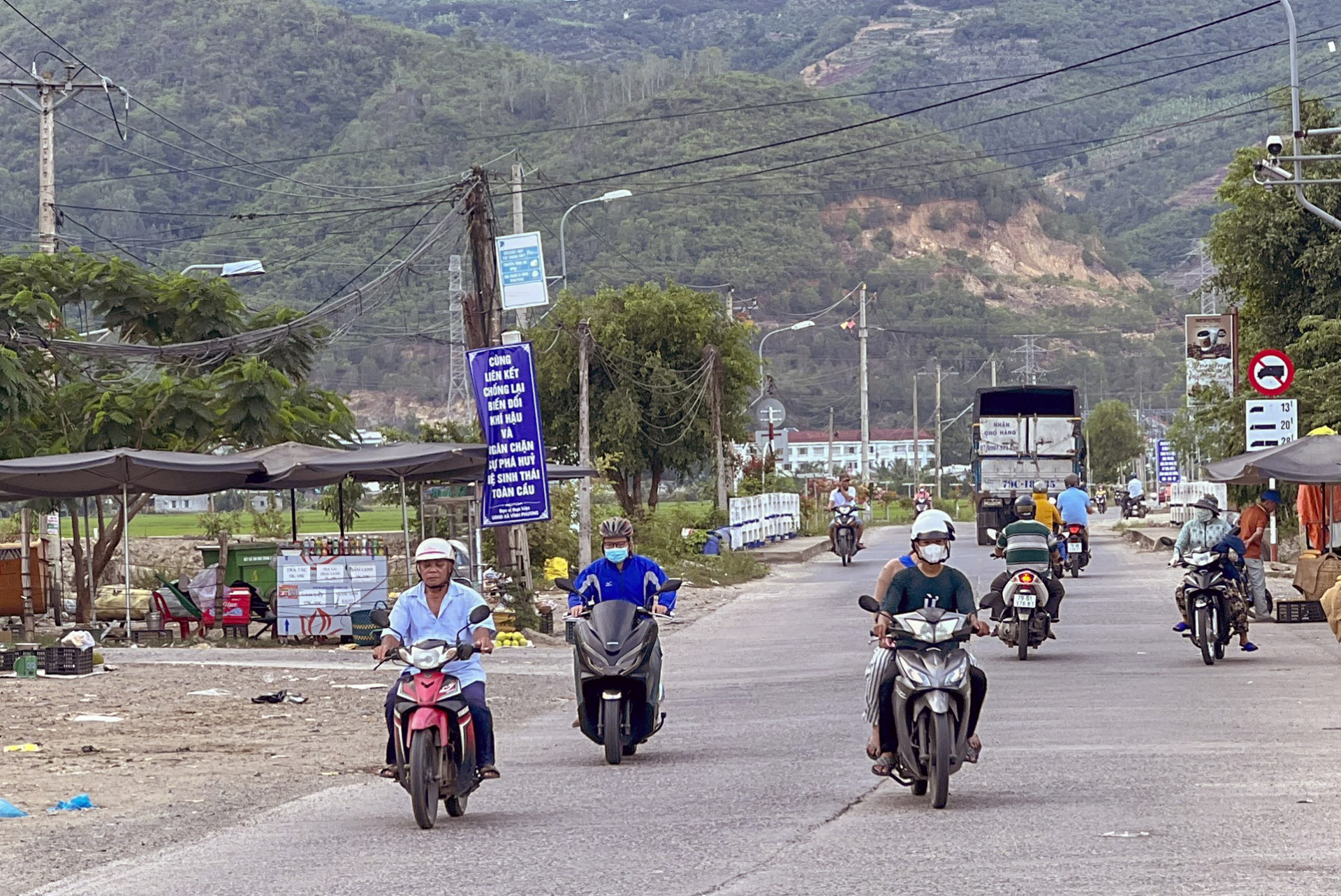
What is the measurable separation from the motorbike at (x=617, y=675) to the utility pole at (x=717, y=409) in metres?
37.5

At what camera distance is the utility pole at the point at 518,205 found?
32125 mm

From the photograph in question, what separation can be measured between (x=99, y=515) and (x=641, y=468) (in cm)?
2414

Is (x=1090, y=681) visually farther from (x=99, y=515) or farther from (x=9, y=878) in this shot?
(x=99, y=515)

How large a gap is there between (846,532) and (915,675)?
105 ft

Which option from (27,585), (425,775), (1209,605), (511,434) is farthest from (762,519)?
(425,775)

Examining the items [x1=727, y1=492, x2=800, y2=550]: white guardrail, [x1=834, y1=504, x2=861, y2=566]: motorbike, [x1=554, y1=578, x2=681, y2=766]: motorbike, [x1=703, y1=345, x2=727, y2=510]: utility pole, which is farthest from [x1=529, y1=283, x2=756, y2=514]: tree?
[x1=554, y1=578, x2=681, y2=766]: motorbike

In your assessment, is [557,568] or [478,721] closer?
[478,721]

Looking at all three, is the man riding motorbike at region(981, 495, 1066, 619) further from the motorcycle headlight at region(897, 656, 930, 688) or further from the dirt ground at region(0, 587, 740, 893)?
the motorcycle headlight at region(897, 656, 930, 688)

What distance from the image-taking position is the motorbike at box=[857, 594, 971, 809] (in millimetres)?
9984

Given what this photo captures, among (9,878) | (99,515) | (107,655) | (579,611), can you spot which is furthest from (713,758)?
(99,515)

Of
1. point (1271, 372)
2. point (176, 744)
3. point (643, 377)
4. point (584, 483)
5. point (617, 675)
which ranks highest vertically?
point (643, 377)

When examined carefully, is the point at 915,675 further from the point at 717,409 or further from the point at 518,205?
the point at 717,409

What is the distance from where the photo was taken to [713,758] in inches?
499

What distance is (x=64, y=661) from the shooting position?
19969 millimetres
